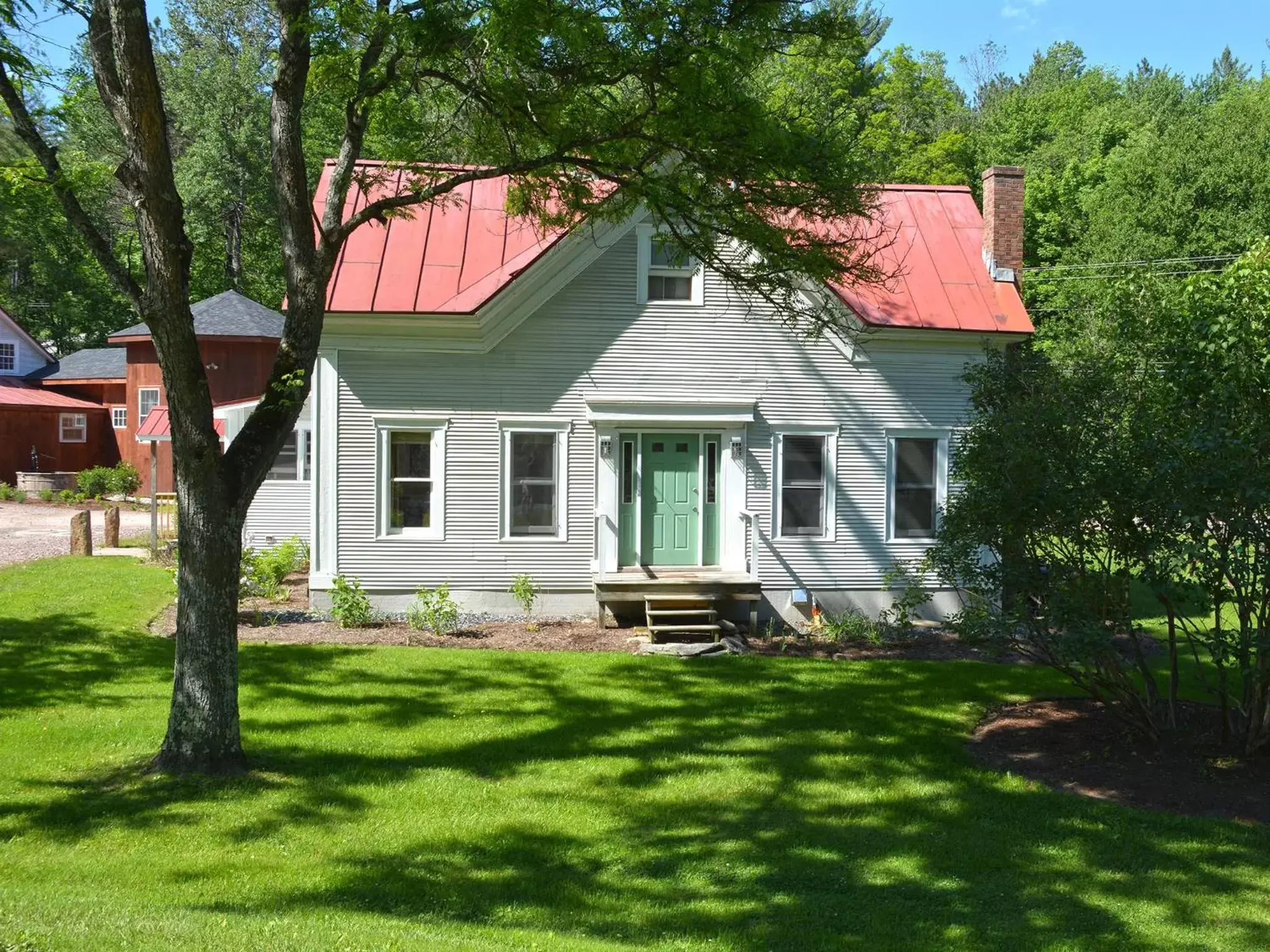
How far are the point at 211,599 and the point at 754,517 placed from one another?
30.9 feet

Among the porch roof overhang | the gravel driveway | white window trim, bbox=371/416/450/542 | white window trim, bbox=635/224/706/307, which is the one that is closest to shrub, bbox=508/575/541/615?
white window trim, bbox=371/416/450/542

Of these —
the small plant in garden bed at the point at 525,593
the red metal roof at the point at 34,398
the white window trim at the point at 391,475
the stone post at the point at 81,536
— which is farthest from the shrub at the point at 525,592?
the red metal roof at the point at 34,398

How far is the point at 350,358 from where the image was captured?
15.8 meters

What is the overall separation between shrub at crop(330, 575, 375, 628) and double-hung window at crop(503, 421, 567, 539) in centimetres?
219

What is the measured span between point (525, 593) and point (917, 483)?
6.16 m

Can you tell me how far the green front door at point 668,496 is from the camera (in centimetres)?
1644

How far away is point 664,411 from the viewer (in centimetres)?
1620

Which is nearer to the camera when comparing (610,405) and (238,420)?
(610,405)

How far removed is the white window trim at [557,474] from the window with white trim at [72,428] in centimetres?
2966

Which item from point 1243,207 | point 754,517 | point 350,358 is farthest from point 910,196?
point 1243,207

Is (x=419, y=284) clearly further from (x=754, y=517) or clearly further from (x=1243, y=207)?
(x=1243, y=207)

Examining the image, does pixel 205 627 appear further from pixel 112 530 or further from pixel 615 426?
pixel 112 530

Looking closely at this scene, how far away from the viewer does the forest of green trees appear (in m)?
35.4

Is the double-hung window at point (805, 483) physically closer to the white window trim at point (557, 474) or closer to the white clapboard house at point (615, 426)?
the white clapboard house at point (615, 426)
